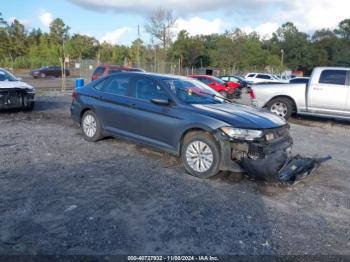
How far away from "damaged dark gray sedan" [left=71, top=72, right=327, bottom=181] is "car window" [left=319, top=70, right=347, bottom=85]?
6.30 m

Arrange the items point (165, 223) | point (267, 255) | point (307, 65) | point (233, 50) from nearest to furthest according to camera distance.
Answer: point (267, 255)
point (165, 223)
point (233, 50)
point (307, 65)

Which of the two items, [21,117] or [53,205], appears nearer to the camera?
[53,205]

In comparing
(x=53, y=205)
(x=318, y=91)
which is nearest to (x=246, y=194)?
(x=53, y=205)

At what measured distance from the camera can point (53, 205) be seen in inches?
173

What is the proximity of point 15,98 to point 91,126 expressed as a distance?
4.96 m

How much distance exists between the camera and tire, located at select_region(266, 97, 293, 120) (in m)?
12.1

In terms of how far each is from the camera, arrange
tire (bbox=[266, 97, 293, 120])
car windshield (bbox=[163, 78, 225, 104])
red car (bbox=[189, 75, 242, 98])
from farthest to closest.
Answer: red car (bbox=[189, 75, 242, 98]), tire (bbox=[266, 97, 293, 120]), car windshield (bbox=[163, 78, 225, 104])

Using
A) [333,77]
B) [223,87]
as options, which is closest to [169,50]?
[223,87]

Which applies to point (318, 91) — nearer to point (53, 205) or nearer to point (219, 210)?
point (219, 210)

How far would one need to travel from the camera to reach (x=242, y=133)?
534 centimetres

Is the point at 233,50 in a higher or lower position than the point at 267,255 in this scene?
higher

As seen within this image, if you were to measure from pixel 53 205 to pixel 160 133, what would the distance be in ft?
7.79

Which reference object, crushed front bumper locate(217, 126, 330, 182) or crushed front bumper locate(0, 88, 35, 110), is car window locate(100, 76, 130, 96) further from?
crushed front bumper locate(0, 88, 35, 110)

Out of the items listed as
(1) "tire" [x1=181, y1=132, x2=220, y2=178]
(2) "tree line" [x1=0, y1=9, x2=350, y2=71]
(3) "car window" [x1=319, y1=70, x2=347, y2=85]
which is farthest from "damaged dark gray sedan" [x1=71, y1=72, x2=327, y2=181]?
(2) "tree line" [x1=0, y1=9, x2=350, y2=71]
